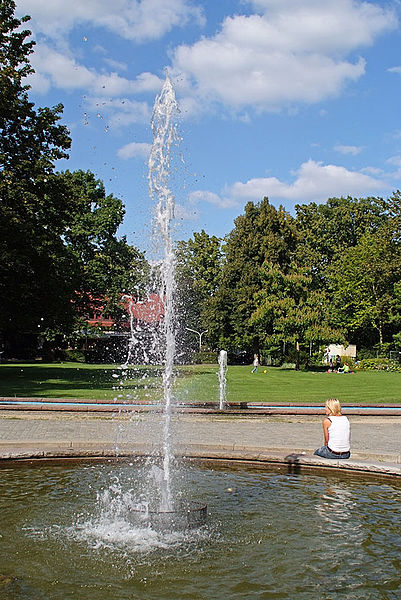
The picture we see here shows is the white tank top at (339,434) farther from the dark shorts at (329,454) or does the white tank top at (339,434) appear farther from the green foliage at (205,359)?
the green foliage at (205,359)

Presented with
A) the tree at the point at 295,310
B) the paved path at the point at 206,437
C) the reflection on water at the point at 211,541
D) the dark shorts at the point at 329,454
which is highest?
the tree at the point at 295,310

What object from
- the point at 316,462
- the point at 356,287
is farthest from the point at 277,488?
the point at 356,287

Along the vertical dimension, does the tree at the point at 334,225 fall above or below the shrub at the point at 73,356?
above

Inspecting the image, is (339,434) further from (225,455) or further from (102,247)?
(102,247)

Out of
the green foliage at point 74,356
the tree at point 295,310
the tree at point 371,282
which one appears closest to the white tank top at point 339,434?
the tree at point 295,310

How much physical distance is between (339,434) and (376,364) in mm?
45410

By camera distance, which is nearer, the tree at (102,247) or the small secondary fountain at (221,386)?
the small secondary fountain at (221,386)

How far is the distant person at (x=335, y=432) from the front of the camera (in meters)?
9.31

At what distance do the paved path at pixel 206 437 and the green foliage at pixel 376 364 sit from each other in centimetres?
3788

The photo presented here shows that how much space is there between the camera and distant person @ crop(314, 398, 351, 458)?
931 centimetres

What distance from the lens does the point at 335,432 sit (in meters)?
9.45

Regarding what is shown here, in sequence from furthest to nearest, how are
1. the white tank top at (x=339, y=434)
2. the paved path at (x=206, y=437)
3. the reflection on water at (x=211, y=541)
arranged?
the paved path at (x=206, y=437)
the white tank top at (x=339, y=434)
the reflection on water at (x=211, y=541)

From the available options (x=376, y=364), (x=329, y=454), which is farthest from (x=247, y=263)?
(x=329, y=454)

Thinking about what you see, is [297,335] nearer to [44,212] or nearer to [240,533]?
[44,212]
